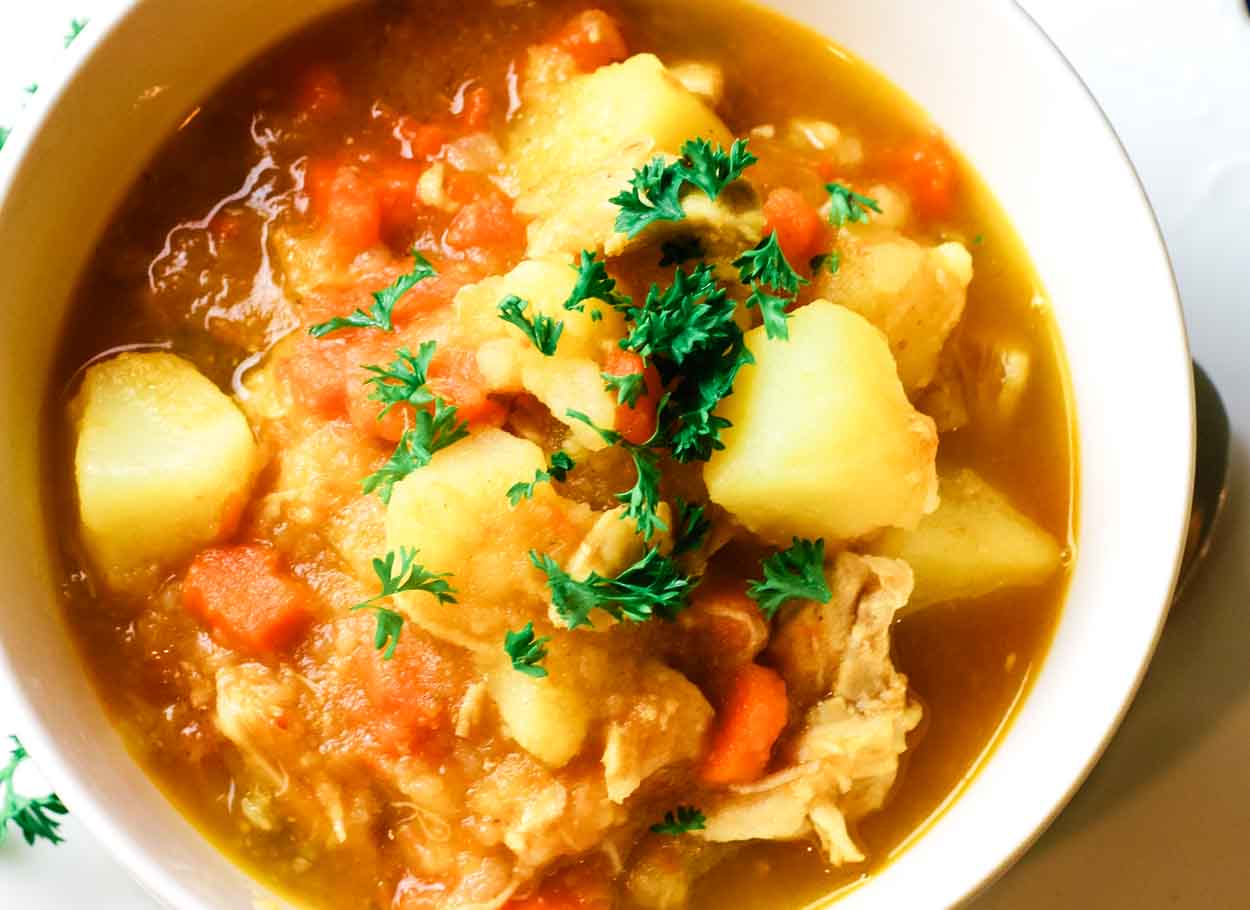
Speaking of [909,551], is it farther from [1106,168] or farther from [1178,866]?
[1178,866]

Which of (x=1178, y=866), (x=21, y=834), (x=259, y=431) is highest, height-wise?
(x=259, y=431)

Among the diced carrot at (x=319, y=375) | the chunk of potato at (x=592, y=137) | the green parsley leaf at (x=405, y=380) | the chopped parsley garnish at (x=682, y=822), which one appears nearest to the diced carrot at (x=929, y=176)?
the chunk of potato at (x=592, y=137)

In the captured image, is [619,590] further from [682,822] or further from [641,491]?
[682,822]

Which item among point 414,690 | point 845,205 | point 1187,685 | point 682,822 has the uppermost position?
point 845,205

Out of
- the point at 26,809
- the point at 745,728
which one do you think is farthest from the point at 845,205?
the point at 26,809

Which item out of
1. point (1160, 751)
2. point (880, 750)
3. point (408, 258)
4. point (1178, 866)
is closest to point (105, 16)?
point (408, 258)
